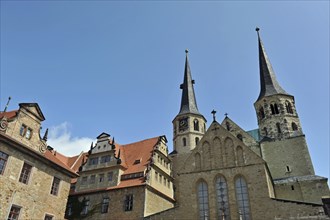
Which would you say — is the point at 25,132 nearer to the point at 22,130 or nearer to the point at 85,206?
the point at 22,130

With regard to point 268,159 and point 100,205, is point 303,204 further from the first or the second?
point 100,205

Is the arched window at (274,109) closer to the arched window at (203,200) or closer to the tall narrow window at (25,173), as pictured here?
the arched window at (203,200)

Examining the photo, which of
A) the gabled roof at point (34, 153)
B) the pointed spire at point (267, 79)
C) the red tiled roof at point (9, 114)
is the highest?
the pointed spire at point (267, 79)

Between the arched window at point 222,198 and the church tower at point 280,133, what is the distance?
9.74 metres

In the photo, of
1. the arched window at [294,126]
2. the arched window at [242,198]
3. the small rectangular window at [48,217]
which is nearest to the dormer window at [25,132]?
the small rectangular window at [48,217]

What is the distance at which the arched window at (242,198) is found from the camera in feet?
64.0

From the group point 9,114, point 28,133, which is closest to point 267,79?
point 28,133

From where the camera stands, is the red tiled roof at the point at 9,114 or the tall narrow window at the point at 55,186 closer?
the red tiled roof at the point at 9,114

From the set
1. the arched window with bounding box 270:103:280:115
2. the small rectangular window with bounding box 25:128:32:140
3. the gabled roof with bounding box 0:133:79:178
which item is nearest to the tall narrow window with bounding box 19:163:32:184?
the gabled roof with bounding box 0:133:79:178

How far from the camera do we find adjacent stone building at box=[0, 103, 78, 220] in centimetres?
1709

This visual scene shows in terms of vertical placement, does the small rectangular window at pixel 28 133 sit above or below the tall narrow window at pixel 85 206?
above

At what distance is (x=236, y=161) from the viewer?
71.8 ft

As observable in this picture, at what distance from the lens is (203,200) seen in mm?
21250

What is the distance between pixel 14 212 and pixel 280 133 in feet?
84.8
